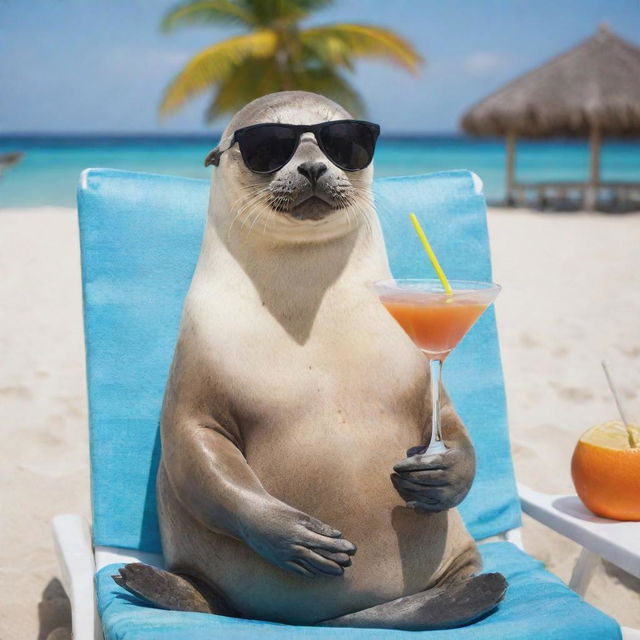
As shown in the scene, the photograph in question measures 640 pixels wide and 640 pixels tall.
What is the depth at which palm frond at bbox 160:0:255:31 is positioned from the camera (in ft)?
63.3

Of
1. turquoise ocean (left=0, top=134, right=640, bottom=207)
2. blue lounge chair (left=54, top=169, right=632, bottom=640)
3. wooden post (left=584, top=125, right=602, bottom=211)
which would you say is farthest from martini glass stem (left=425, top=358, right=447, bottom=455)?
turquoise ocean (left=0, top=134, right=640, bottom=207)

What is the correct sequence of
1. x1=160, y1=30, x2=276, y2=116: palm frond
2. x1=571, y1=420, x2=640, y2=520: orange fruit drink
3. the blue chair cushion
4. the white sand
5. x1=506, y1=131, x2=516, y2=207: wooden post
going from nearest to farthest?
the blue chair cushion → x1=571, y1=420, x2=640, y2=520: orange fruit drink → the white sand → x1=160, y1=30, x2=276, y2=116: palm frond → x1=506, y1=131, x2=516, y2=207: wooden post

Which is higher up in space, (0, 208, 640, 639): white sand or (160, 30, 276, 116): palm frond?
(160, 30, 276, 116): palm frond

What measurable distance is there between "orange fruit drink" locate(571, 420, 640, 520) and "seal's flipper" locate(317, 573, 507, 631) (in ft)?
1.70

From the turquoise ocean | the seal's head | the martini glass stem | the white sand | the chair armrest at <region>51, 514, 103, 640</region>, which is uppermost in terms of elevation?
the seal's head

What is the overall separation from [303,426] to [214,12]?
18747 mm

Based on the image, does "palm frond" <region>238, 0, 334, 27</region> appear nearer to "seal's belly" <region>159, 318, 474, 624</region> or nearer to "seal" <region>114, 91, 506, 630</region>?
"seal" <region>114, 91, 506, 630</region>

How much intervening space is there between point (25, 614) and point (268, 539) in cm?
168

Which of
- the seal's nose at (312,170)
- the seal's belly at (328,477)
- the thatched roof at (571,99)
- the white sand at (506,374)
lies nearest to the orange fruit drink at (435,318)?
the seal's belly at (328,477)

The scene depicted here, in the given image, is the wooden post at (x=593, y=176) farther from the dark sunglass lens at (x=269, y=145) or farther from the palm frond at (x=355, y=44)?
the dark sunglass lens at (x=269, y=145)

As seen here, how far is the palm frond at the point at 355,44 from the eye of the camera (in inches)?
711

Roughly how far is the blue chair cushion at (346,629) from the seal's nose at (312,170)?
40.3 inches

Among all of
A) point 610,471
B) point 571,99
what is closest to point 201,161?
point 571,99

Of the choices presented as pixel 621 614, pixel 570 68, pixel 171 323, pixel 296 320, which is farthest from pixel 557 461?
pixel 570 68
